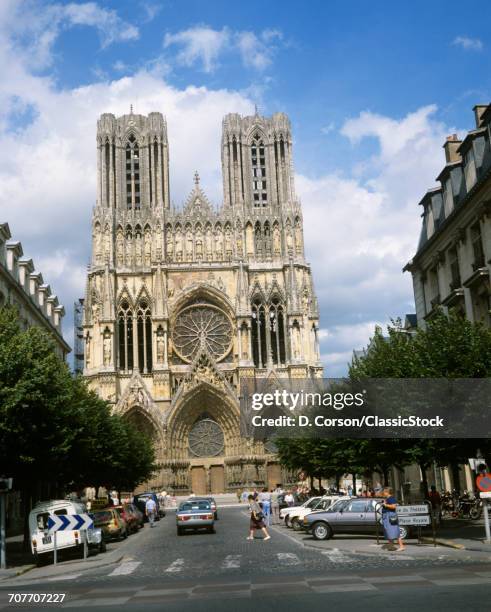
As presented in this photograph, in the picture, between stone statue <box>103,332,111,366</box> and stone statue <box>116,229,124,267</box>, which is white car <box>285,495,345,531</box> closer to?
stone statue <box>103,332,111,366</box>

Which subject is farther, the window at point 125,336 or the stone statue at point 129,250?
the stone statue at point 129,250

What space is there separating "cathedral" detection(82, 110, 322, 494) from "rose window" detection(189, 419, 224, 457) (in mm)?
87

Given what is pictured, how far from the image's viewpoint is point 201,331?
65750 mm

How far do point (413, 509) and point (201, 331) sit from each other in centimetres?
4550

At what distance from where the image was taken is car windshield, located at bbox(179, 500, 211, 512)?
99.3 feet

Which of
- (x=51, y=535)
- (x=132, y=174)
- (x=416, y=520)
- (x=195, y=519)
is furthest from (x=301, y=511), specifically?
(x=132, y=174)

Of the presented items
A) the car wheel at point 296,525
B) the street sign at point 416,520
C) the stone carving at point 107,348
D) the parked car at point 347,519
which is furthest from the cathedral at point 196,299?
the street sign at point 416,520

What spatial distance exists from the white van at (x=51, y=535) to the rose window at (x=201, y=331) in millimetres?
41224

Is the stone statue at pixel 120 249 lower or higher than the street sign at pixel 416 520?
higher

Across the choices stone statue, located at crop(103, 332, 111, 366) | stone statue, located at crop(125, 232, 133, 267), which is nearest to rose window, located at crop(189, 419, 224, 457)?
stone statue, located at crop(103, 332, 111, 366)

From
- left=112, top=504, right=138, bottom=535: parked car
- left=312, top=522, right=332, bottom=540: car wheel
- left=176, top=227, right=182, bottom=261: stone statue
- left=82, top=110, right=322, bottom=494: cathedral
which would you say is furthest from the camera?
left=176, top=227, right=182, bottom=261: stone statue

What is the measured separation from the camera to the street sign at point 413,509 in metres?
21.1

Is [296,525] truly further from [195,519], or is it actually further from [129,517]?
[129,517]

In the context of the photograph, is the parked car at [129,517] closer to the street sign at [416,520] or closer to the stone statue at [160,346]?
the street sign at [416,520]
